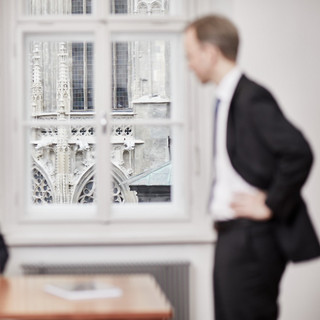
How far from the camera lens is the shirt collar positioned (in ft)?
7.02

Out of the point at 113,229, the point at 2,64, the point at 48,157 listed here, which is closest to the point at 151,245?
the point at 113,229

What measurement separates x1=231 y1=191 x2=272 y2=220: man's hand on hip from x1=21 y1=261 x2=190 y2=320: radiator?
129 centimetres

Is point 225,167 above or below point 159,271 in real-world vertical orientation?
above

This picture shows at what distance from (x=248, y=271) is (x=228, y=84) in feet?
1.72

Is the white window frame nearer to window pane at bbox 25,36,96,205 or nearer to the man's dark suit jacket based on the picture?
the man's dark suit jacket

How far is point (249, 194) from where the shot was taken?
211 cm

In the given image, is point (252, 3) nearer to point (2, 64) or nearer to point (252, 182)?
point (2, 64)

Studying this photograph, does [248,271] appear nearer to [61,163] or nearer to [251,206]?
[251,206]

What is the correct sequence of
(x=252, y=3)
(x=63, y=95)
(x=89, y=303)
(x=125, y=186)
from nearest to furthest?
(x=89, y=303) → (x=252, y=3) → (x=125, y=186) → (x=63, y=95)

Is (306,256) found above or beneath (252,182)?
beneath

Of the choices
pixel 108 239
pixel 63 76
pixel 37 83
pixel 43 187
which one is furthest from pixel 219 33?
pixel 37 83

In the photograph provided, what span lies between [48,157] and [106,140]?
101 ft

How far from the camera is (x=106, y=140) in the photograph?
3398mm

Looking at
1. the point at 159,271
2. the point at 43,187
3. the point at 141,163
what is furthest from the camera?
the point at 141,163
